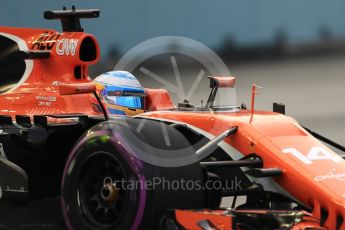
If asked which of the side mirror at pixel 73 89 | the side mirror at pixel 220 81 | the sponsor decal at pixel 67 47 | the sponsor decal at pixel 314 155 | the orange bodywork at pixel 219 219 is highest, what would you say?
the sponsor decal at pixel 67 47

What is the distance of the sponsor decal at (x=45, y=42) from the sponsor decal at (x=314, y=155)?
2035 mm

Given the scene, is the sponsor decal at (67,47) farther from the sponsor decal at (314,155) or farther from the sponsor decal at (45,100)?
the sponsor decal at (314,155)

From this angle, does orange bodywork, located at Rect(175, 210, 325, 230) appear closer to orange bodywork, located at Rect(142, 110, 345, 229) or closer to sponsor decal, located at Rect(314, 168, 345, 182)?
orange bodywork, located at Rect(142, 110, 345, 229)

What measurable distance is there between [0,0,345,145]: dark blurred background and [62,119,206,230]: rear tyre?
108 inches

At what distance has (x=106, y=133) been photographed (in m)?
3.51

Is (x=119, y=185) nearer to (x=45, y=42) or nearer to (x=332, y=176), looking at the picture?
(x=332, y=176)

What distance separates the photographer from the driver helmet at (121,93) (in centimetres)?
505

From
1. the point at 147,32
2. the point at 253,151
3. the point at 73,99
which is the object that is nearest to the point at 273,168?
the point at 253,151

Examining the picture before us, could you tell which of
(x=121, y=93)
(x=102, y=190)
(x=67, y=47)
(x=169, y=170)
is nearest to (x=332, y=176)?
(x=169, y=170)

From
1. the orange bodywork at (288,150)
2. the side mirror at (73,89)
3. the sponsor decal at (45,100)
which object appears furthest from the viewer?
the sponsor decal at (45,100)

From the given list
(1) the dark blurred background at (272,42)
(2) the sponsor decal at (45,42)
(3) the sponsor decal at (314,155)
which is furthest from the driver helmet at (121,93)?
(3) the sponsor decal at (314,155)

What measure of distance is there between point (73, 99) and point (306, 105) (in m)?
2.97

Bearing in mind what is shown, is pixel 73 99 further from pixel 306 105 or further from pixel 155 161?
Answer: pixel 306 105

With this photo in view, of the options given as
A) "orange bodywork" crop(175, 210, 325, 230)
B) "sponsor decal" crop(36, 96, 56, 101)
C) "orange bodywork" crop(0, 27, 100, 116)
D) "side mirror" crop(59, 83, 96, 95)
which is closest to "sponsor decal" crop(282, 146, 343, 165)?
"orange bodywork" crop(175, 210, 325, 230)
